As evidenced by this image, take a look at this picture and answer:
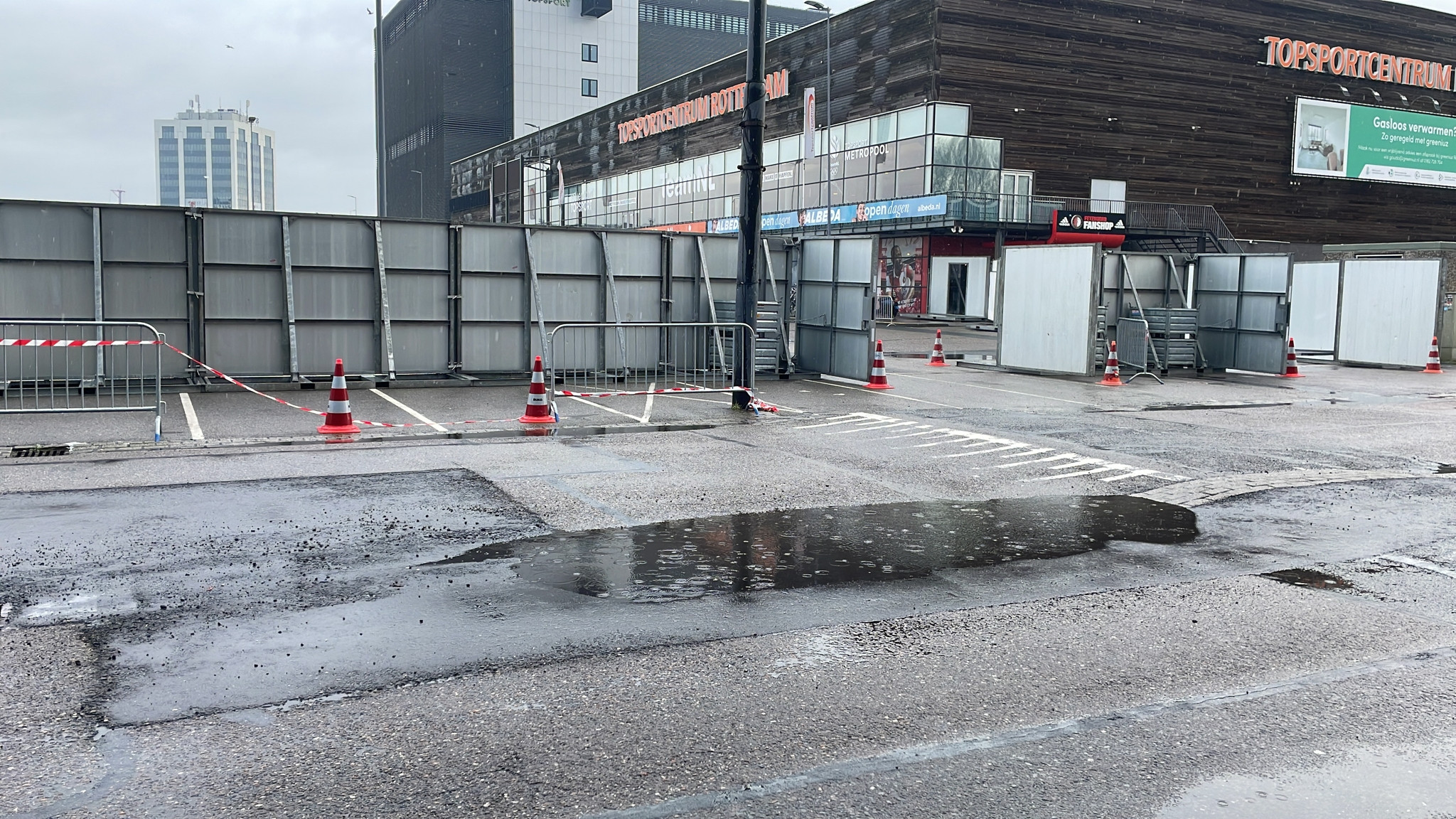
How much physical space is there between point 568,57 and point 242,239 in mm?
84914

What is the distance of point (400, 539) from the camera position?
7.68 meters

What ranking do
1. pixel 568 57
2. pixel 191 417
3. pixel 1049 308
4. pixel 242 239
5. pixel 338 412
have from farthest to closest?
pixel 568 57 → pixel 1049 308 → pixel 242 239 → pixel 191 417 → pixel 338 412

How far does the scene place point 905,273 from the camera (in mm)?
52688

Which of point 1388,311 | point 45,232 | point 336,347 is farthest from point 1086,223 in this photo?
point 45,232

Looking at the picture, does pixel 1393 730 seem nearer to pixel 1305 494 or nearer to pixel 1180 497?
pixel 1180 497

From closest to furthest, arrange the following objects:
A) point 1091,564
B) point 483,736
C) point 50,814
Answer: point 50,814 → point 483,736 → point 1091,564

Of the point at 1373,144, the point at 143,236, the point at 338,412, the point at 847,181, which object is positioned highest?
the point at 1373,144

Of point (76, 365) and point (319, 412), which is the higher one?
point (76, 365)

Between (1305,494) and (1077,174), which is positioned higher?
(1077,174)

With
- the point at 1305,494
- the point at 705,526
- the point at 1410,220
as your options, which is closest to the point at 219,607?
the point at 705,526

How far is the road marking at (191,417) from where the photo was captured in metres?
12.7

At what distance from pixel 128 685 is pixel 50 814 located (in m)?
1.23

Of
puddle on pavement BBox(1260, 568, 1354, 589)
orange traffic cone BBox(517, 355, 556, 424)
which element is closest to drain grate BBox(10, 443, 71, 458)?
orange traffic cone BBox(517, 355, 556, 424)

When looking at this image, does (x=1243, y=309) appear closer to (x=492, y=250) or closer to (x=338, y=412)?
(x=492, y=250)
